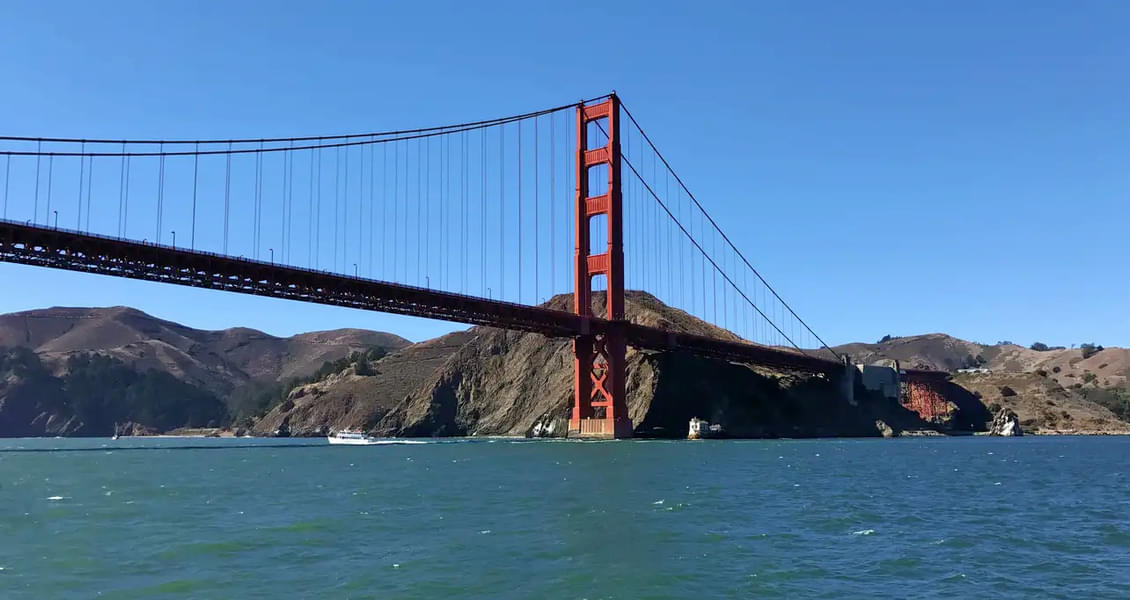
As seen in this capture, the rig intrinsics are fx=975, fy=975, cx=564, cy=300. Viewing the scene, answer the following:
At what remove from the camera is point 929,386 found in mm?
151625

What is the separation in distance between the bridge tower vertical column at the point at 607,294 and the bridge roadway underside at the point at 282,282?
7.16 feet

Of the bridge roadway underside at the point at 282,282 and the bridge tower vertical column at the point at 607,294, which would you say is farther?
the bridge tower vertical column at the point at 607,294

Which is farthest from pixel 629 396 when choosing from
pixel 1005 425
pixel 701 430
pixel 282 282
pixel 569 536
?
pixel 569 536

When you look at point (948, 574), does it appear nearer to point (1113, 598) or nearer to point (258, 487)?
point (1113, 598)

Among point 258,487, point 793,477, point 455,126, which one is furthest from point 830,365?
point 258,487

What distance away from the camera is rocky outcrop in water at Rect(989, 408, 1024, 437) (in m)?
141

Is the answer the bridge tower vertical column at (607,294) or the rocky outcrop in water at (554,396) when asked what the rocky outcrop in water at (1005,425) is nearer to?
the rocky outcrop in water at (554,396)

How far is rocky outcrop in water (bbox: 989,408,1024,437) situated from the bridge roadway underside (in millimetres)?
59303

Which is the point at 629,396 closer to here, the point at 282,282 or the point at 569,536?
the point at 282,282

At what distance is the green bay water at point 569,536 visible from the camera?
1864cm

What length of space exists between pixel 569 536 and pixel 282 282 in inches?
2313

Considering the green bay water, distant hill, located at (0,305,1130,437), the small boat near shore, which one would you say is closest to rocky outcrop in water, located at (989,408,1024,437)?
distant hill, located at (0,305,1130,437)

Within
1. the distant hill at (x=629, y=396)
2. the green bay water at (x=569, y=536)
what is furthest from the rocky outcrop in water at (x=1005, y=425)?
the green bay water at (x=569, y=536)

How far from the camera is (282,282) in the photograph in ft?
257
